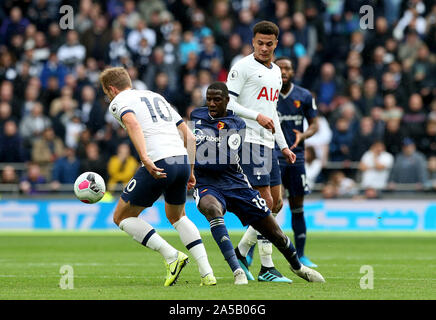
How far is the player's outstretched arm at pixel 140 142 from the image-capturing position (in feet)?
27.4

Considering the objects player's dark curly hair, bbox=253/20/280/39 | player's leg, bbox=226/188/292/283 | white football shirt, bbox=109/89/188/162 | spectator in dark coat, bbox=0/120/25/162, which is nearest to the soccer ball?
white football shirt, bbox=109/89/188/162

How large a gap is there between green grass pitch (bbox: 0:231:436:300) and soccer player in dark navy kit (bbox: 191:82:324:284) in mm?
431

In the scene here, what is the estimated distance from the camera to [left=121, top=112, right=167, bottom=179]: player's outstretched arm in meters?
8.35

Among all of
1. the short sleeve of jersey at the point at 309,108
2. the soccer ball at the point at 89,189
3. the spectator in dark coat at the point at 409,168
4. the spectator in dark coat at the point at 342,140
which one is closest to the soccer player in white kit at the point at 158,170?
the soccer ball at the point at 89,189

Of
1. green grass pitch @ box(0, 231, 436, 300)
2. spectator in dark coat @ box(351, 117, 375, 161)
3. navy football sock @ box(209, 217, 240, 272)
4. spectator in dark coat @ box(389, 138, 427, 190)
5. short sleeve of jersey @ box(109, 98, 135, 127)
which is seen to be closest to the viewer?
green grass pitch @ box(0, 231, 436, 300)

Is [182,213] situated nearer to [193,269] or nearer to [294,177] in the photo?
[193,269]

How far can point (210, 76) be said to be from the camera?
69.2 ft

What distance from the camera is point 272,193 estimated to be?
34.4 ft

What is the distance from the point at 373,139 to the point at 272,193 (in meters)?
9.16

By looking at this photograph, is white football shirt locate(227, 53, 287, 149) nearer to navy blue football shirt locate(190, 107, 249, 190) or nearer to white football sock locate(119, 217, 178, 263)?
navy blue football shirt locate(190, 107, 249, 190)

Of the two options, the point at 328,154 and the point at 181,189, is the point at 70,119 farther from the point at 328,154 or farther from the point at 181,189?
the point at 181,189

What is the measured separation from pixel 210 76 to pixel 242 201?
40.7ft

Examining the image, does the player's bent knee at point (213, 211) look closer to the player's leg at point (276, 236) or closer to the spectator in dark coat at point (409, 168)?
the player's leg at point (276, 236)
